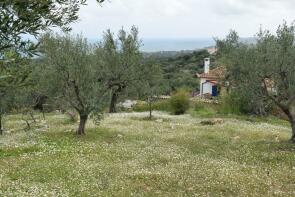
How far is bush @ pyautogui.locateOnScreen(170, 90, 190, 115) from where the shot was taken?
52.8 metres

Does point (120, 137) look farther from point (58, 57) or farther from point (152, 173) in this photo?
point (152, 173)

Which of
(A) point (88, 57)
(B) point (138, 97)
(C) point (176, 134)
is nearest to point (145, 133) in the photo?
(C) point (176, 134)

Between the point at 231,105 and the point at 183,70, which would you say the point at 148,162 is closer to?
the point at 231,105

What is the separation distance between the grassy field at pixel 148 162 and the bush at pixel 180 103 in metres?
15.0

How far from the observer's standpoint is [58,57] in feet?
114

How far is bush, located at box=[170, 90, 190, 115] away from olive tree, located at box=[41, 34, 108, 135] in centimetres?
1878

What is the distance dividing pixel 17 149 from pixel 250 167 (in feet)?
44.9

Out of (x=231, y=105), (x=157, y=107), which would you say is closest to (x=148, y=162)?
(x=231, y=105)

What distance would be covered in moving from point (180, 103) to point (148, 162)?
29.2 metres

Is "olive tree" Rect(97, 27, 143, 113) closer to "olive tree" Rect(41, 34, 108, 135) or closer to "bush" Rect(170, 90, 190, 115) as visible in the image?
"bush" Rect(170, 90, 190, 115)

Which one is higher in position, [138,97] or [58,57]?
[58,57]

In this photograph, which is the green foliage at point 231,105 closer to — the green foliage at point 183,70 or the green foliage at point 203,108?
the green foliage at point 203,108

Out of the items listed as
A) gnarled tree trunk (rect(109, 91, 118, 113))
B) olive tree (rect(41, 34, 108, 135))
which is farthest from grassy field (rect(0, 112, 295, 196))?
gnarled tree trunk (rect(109, 91, 118, 113))

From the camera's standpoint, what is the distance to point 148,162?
24281mm
